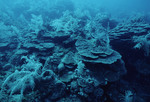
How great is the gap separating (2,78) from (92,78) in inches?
126

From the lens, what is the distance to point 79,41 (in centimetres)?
382

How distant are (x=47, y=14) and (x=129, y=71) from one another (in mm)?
10806

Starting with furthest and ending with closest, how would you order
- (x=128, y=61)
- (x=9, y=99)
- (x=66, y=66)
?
(x=128, y=61) < (x=66, y=66) < (x=9, y=99)

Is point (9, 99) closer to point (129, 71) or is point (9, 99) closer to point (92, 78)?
point (92, 78)

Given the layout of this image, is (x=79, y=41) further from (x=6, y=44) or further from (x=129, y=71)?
(x=6, y=44)

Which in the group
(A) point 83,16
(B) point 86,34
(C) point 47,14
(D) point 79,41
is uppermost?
(C) point 47,14

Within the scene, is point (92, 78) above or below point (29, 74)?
below

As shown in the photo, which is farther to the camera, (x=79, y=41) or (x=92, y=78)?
(x=79, y=41)

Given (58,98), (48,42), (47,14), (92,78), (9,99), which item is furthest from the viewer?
(47,14)

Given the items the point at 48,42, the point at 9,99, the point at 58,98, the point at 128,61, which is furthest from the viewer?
the point at 48,42

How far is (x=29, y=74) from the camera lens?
8.71ft

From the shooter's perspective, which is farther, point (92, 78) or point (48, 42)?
point (48, 42)

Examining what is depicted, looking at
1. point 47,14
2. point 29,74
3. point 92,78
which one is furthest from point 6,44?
point 47,14

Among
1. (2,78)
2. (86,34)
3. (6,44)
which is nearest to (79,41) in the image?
(86,34)
